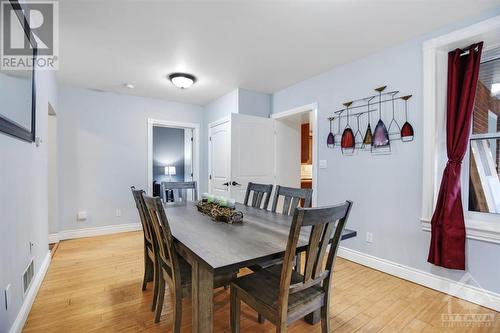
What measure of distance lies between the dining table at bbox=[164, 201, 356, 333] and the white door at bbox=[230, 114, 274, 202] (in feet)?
6.44

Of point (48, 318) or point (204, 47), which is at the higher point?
point (204, 47)

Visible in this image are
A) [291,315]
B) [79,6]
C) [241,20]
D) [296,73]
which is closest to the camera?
[291,315]

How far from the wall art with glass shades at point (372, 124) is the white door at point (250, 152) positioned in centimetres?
116

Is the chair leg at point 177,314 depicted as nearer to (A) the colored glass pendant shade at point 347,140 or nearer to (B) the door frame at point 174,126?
(A) the colored glass pendant shade at point 347,140

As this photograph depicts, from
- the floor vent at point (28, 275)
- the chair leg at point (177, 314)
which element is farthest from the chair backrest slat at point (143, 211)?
the floor vent at point (28, 275)

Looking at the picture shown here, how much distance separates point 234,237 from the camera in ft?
4.81

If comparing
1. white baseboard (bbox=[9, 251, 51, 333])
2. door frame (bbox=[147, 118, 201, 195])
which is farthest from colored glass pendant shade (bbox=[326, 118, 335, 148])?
white baseboard (bbox=[9, 251, 51, 333])

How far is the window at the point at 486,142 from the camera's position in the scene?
209cm

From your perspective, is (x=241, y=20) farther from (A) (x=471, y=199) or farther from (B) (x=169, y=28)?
(A) (x=471, y=199)

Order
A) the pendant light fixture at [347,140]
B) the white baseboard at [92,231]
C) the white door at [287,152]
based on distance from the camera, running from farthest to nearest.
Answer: the white door at [287,152] < the white baseboard at [92,231] < the pendant light fixture at [347,140]

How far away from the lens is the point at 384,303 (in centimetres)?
203

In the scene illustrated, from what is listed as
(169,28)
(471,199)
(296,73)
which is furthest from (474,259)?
(169,28)

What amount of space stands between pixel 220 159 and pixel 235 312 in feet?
9.47

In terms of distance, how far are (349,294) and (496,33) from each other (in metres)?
2.53
